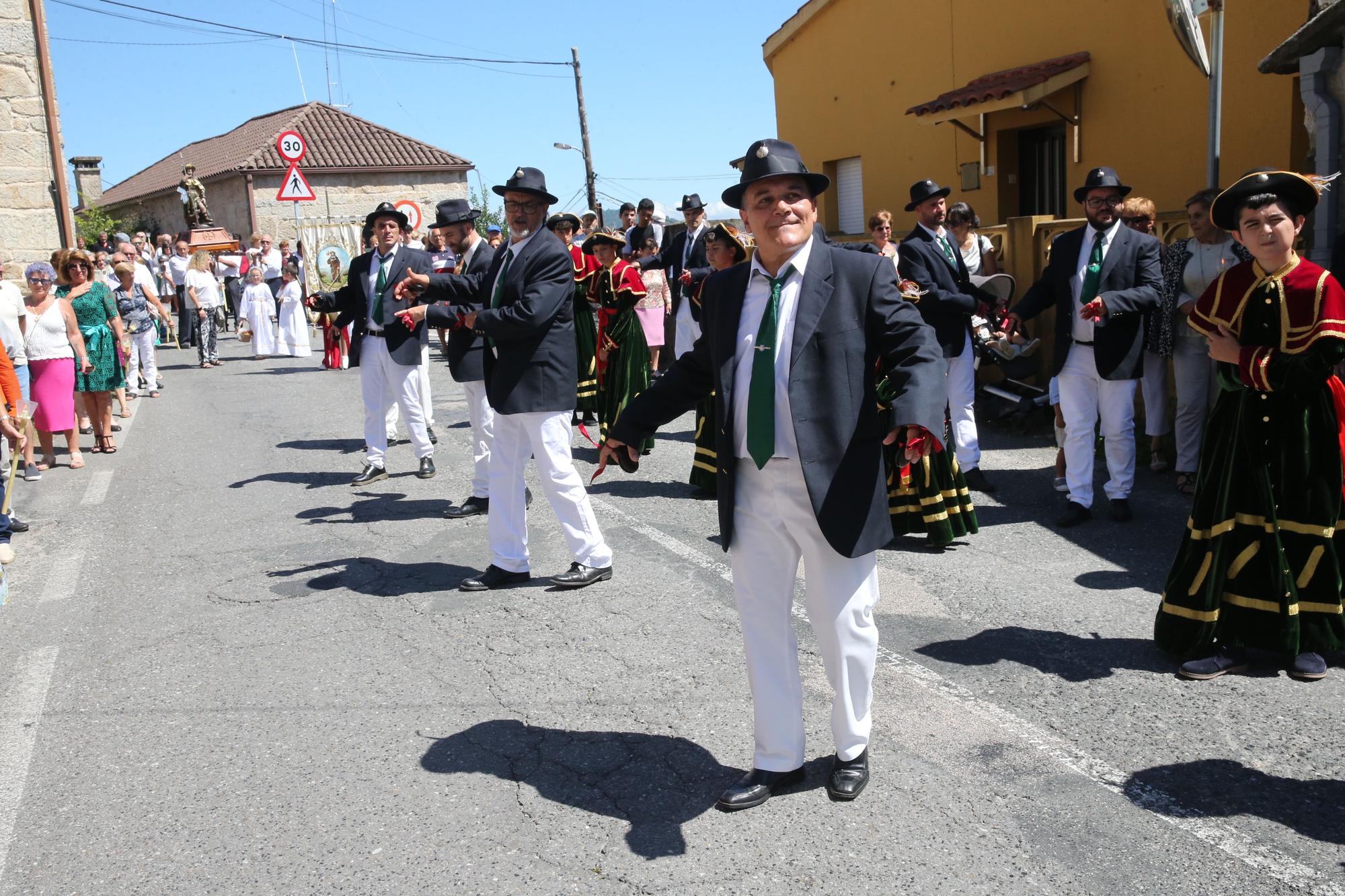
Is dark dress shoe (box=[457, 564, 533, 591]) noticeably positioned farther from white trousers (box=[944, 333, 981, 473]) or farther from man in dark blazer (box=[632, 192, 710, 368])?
man in dark blazer (box=[632, 192, 710, 368])

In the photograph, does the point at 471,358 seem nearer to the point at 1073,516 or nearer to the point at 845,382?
the point at 1073,516

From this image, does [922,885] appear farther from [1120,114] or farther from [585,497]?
[1120,114]

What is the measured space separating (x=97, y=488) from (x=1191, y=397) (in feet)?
29.0

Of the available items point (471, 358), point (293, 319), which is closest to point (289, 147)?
point (293, 319)

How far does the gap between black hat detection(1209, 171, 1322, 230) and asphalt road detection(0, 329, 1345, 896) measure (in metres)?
1.86

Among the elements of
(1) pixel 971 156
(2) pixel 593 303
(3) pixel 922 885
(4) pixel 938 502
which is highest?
(1) pixel 971 156

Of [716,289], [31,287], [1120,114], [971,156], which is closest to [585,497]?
[716,289]

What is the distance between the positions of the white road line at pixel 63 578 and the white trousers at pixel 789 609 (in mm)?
4776

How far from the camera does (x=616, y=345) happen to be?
9.69m

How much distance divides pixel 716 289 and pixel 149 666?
3.38 m

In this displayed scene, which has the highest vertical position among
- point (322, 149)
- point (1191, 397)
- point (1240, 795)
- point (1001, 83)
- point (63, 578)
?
point (322, 149)

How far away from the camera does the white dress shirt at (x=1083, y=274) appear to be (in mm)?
6785

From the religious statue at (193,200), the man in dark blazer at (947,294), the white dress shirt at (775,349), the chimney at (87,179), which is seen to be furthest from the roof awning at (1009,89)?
the chimney at (87,179)

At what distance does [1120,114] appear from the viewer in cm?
1281
